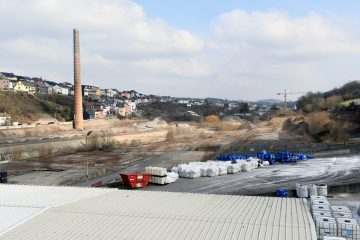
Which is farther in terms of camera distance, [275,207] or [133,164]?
[133,164]

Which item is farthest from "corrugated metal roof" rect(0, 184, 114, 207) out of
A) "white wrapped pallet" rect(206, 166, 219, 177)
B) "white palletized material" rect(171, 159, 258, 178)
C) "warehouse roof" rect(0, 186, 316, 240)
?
"white wrapped pallet" rect(206, 166, 219, 177)

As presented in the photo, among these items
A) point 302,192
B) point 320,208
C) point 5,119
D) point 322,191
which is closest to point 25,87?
point 5,119

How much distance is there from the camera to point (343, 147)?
50625 millimetres

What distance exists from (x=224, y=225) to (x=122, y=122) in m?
121

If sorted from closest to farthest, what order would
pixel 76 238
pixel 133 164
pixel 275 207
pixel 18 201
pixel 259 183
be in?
pixel 76 238 < pixel 275 207 < pixel 18 201 < pixel 259 183 < pixel 133 164

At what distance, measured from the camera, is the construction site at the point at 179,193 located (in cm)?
1388

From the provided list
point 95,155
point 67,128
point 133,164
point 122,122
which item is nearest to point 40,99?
point 122,122

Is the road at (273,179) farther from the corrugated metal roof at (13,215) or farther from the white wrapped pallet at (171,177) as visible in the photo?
the corrugated metal roof at (13,215)

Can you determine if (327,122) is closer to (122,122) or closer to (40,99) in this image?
(122,122)

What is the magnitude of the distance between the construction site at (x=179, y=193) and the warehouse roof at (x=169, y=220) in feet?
0.12

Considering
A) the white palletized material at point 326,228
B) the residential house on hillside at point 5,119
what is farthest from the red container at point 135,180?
the residential house on hillside at point 5,119

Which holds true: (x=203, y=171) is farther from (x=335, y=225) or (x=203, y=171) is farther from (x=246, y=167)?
(x=335, y=225)

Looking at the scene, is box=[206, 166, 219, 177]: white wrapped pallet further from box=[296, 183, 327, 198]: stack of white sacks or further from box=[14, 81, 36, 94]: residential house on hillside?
box=[14, 81, 36, 94]: residential house on hillside

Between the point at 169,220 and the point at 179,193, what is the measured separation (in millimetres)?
6279
